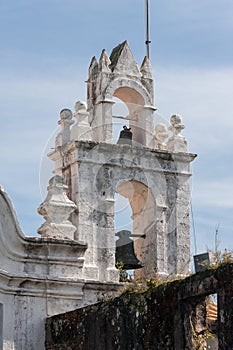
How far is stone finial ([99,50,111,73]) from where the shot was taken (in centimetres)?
2453

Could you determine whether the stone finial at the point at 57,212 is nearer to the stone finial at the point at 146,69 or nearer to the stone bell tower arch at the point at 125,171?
the stone bell tower arch at the point at 125,171

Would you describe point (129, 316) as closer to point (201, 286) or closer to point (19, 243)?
point (201, 286)

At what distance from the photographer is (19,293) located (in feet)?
65.7

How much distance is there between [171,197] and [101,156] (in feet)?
5.58

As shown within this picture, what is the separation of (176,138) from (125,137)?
108cm

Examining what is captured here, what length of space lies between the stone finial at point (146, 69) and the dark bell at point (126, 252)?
314cm

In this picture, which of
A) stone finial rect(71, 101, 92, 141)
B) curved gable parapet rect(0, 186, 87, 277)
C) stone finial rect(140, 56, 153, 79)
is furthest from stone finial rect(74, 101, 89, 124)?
curved gable parapet rect(0, 186, 87, 277)

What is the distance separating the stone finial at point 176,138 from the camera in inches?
976

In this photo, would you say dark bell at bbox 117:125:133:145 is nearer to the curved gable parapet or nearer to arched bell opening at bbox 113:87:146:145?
arched bell opening at bbox 113:87:146:145

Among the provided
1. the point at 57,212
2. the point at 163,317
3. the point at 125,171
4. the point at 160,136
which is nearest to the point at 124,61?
the point at 160,136

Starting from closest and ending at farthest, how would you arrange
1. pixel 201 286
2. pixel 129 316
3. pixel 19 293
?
pixel 201 286
pixel 129 316
pixel 19 293

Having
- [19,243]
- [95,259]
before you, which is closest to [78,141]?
[95,259]

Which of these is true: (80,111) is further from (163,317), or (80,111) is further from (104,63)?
(163,317)

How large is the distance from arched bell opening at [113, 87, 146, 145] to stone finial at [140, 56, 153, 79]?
19.6 inches
